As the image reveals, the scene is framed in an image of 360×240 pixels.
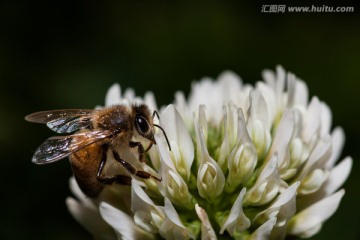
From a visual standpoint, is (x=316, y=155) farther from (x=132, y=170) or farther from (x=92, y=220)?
(x=92, y=220)

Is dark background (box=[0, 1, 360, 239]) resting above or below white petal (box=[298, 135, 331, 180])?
above

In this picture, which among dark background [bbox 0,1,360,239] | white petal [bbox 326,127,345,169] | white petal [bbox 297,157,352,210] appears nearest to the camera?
white petal [bbox 297,157,352,210]

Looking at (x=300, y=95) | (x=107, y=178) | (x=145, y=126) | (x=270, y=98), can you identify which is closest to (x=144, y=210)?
(x=107, y=178)

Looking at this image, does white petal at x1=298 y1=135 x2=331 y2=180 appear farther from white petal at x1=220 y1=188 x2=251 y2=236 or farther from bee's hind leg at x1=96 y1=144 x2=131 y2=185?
bee's hind leg at x1=96 y1=144 x2=131 y2=185

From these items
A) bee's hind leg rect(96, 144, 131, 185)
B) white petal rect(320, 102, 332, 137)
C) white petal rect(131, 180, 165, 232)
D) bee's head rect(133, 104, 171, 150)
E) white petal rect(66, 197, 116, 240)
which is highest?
bee's head rect(133, 104, 171, 150)

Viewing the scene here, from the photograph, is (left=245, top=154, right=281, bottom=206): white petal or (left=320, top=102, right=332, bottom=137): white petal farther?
(left=320, top=102, right=332, bottom=137): white petal

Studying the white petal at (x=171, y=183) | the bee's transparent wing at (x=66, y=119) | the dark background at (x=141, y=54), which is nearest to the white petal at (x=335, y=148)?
the white petal at (x=171, y=183)

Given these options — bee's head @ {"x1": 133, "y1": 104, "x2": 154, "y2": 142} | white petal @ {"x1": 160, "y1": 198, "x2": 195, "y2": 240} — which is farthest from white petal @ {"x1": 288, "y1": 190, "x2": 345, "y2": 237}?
bee's head @ {"x1": 133, "y1": 104, "x2": 154, "y2": 142}
